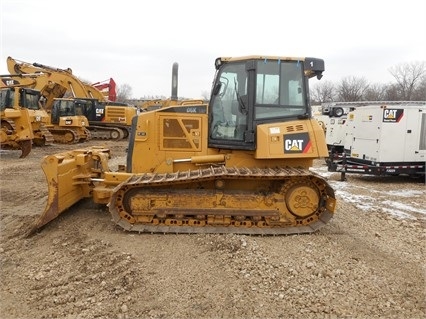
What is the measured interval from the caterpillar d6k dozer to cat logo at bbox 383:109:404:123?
20.7 feet

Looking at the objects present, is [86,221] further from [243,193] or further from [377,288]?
[377,288]

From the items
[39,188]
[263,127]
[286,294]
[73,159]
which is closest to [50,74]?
[39,188]

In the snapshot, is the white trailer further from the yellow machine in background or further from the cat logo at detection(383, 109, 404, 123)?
the yellow machine in background

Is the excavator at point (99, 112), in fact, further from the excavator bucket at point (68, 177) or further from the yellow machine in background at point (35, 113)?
the excavator bucket at point (68, 177)

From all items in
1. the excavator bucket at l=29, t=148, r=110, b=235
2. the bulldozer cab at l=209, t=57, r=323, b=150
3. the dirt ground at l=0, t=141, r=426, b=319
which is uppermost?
the bulldozer cab at l=209, t=57, r=323, b=150

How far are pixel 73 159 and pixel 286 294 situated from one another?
13.2ft

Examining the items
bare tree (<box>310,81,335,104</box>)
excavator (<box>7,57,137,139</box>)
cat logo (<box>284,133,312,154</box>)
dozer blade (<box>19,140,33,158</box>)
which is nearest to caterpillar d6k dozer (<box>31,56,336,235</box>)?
cat logo (<box>284,133,312,154</box>)

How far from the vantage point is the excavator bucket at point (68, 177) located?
5.29m

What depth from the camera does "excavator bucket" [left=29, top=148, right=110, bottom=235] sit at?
5.29m

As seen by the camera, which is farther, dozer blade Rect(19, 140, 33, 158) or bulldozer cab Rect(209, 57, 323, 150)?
dozer blade Rect(19, 140, 33, 158)

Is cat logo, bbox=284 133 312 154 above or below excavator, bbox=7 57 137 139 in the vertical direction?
below

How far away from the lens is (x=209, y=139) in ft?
19.0

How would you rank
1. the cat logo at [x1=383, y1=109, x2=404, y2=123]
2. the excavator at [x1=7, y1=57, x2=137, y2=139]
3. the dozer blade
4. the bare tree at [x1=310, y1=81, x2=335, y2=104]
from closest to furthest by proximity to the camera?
the cat logo at [x1=383, y1=109, x2=404, y2=123] < the dozer blade < the excavator at [x1=7, y1=57, x2=137, y2=139] < the bare tree at [x1=310, y1=81, x2=335, y2=104]

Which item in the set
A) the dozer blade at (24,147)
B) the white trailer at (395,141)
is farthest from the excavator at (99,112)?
the white trailer at (395,141)
